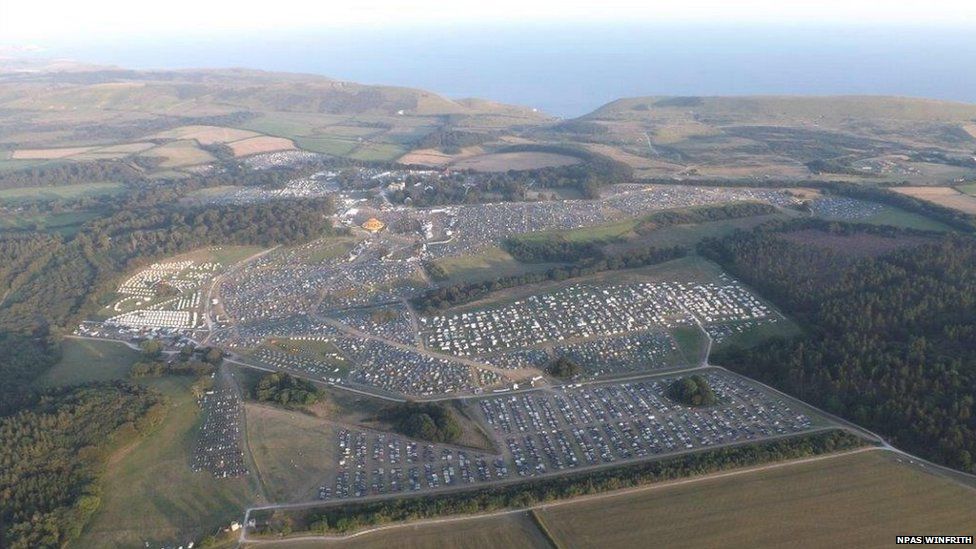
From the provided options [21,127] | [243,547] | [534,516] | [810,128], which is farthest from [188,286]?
[810,128]

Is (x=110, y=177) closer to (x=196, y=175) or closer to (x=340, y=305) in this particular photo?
(x=196, y=175)

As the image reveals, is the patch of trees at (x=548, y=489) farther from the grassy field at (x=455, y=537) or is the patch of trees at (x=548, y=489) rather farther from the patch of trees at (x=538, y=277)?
the patch of trees at (x=538, y=277)

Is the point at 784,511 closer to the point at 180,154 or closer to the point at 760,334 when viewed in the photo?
the point at 760,334

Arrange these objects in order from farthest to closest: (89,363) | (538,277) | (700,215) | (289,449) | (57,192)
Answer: (57,192) < (700,215) < (538,277) < (89,363) < (289,449)

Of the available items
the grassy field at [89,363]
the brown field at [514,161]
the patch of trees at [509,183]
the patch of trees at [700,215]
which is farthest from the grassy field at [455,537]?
the brown field at [514,161]

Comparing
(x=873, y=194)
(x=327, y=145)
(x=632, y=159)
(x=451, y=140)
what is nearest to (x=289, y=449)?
(x=873, y=194)

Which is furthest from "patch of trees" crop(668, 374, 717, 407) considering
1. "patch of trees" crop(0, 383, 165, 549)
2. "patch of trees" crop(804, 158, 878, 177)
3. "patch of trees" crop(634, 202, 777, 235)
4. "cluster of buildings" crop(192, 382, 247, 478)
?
"patch of trees" crop(804, 158, 878, 177)

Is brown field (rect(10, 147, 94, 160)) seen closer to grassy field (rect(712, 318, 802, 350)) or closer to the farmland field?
grassy field (rect(712, 318, 802, 350))
